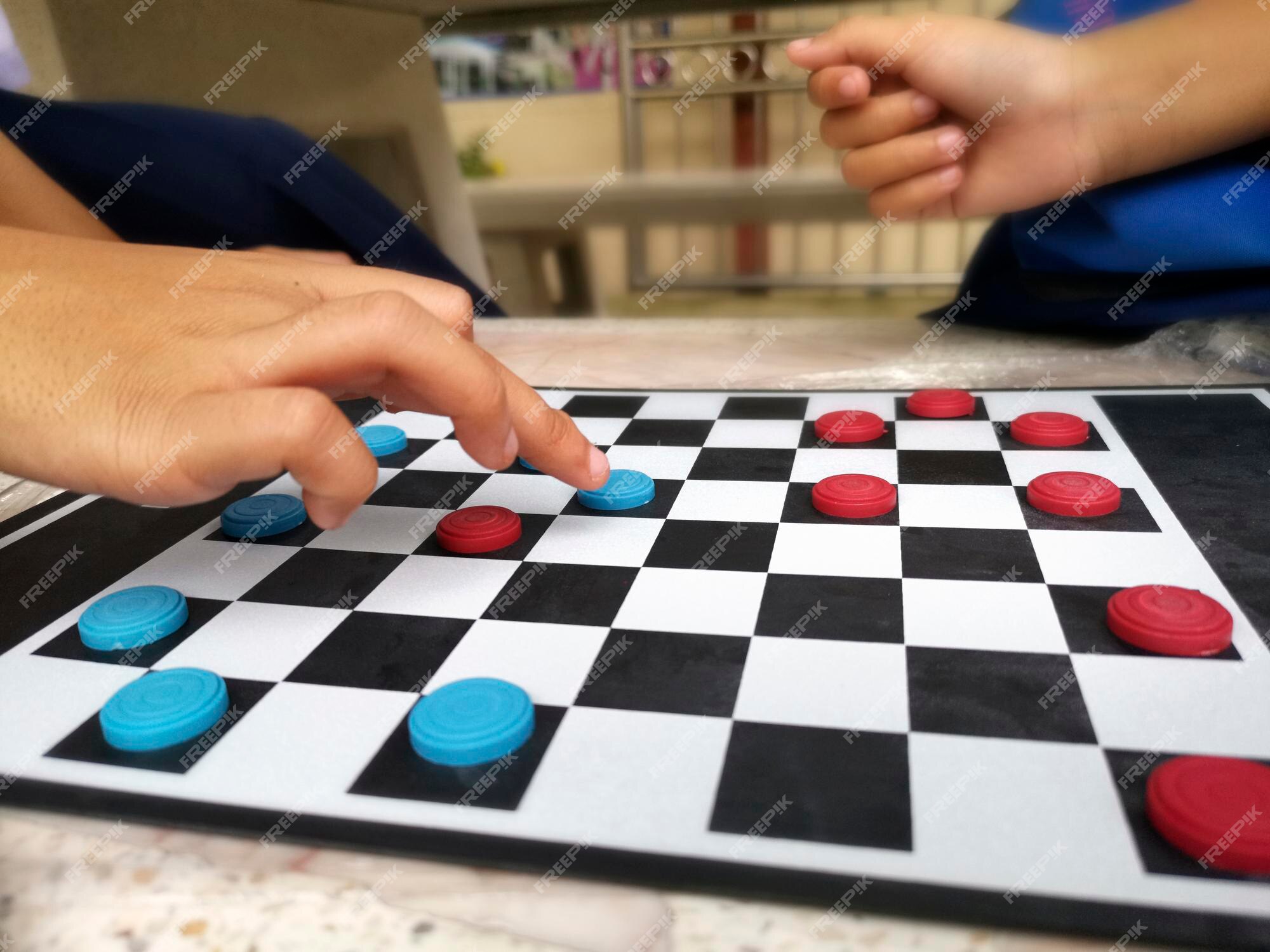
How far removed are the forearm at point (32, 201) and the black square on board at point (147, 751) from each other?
2.11 ft

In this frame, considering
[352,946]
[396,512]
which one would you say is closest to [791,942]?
[352,946]

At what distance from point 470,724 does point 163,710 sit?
17cm

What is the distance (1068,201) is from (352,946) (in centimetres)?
Answer: 106

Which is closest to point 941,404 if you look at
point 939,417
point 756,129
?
point 939,417

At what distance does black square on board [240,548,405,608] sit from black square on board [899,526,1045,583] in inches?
14.6

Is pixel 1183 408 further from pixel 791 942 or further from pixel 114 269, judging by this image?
pixel 114 269

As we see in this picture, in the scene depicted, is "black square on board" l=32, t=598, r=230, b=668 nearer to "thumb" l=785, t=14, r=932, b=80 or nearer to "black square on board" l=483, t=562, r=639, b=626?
"black square on board" l=483, t=562, r=639, b=626

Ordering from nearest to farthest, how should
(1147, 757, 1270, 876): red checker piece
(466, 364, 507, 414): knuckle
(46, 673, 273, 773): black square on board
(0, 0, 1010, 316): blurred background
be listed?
(1147, 757, 1270, 876): red checker piece → (46, 673, 273, 773): black square on board → (466, 364, 507, 414): knuckle → (0, 0, 1010, 316): blurred background

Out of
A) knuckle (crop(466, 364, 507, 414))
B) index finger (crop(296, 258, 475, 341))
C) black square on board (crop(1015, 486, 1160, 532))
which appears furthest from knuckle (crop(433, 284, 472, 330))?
black square on board (crop(1015, 486, 1160, 532))

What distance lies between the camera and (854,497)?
2.23 ft

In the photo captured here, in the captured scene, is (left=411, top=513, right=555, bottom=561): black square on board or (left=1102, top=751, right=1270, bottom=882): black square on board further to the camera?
(left=411, top=513, right=555, bottom=561): black square on board

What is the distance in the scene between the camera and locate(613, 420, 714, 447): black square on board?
2.87 ft

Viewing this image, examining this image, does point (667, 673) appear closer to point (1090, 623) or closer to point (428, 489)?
point (1090, 623)

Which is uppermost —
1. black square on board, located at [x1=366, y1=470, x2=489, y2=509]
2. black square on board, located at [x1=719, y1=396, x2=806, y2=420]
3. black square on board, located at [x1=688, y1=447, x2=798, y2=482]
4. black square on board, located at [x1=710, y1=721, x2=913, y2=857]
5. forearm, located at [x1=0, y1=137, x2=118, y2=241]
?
forearm, located at [x1=0, y1=137, x2=118, y2=241]
